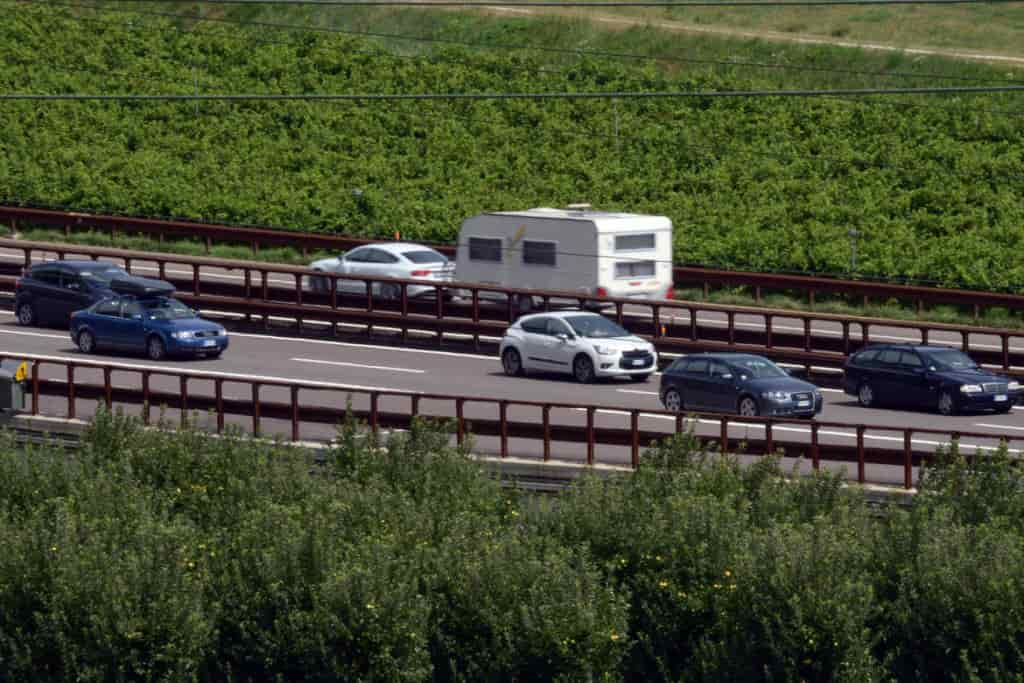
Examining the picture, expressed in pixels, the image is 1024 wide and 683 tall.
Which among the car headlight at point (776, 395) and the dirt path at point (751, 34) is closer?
the car headlight at point (776, 395)

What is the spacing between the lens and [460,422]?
2594cm

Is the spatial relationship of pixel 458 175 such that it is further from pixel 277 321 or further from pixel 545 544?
pixel 545 544

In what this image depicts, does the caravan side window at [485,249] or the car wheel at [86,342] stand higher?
the caravan side window at [485,249]

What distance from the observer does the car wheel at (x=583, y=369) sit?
3556cm

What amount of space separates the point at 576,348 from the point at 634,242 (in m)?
7.26

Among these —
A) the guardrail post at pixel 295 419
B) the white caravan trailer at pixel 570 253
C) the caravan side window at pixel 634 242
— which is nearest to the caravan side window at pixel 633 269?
the white caravan trailer at pixel 570 253

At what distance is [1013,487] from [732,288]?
85.5ft

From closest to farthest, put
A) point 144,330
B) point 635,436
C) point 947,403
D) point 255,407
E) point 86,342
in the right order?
point 635,436 < point 255,407 < point 947,403 < point 144,330 < point 86,342

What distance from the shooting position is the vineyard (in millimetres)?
54219

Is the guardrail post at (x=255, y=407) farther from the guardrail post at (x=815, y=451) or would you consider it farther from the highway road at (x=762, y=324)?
the highway road at (x=762, y=324)

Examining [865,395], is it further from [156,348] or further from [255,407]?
[156,348]

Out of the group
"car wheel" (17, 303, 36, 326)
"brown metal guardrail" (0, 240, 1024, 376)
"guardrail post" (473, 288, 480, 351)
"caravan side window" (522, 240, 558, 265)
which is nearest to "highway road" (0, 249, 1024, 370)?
"brown metal guardrail" (0, 240, 1024, 376)

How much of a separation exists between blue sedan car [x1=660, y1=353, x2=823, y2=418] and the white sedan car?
36.2 ft

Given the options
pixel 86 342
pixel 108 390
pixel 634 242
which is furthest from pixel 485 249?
pixel 108 390
